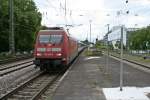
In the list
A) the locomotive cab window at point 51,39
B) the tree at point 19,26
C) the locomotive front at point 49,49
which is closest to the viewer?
the locomotive front at point 49,49

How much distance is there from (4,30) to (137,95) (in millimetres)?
49983

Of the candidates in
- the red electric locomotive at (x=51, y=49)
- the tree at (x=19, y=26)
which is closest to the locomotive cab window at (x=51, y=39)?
the red electric locomotive at (x=51, y=49)

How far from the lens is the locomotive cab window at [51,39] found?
1099 inches

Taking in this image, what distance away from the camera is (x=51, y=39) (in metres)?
28.0

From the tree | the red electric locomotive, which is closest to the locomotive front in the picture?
the red electric locomotive

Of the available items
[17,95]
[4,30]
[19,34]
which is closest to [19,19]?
[19,34]

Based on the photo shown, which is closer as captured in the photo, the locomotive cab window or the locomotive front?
the locomotive front

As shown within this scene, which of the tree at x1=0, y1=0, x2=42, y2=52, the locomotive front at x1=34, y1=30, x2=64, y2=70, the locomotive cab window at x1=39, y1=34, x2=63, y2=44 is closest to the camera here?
the locomotive front at x1=34, y1=30, x2=64, y2=70

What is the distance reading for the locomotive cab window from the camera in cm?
2792

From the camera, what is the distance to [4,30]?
205ft

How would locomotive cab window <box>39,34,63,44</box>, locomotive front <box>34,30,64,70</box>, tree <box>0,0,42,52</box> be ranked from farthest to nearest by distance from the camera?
tree <box>0,0,42,52</box>, locomotive cab window <box>39,34,63,44</box>, locomotive front <box>34,30,64,70</box>

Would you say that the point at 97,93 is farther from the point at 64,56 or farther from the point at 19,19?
the point at 19,19

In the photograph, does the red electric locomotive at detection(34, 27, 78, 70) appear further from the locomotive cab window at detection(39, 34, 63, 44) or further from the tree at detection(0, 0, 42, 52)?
the tree at detection(0, 0, 42, 52)

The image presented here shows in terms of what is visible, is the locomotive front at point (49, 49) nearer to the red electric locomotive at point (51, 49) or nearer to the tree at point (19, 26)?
the red electric locomotive at point (51, 49)
